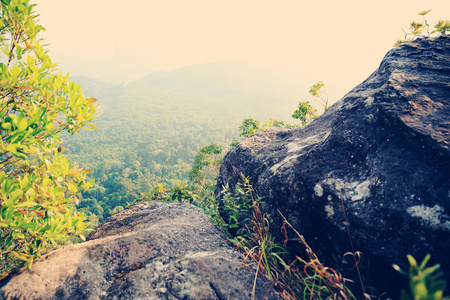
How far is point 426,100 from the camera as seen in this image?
250 cm

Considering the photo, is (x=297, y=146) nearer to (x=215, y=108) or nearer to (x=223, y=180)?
(x=223, y=180)

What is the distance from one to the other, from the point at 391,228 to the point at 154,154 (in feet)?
297

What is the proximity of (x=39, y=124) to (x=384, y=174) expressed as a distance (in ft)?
11.0

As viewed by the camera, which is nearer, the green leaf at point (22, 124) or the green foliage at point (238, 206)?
the green leaf at point (22, 124)

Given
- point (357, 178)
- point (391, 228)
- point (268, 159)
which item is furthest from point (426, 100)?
point (268, 159)

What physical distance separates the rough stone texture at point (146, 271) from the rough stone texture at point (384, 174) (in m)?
0.99

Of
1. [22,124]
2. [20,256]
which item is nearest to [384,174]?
[22,124]

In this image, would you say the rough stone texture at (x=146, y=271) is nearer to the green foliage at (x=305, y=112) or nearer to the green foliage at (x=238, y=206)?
the green foliage at (x=238, y=206)

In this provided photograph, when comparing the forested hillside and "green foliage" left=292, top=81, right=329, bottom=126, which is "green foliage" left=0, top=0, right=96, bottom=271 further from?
the forested hillside

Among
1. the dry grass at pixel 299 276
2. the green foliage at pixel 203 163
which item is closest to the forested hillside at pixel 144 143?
the green foliage at pixel 203 163

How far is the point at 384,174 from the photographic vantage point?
7.29 feet

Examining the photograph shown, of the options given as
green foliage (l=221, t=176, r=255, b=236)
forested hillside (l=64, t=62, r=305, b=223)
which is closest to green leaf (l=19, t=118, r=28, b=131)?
green foliage (l=221, t=176, r=255, b=236)

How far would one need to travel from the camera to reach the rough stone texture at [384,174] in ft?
6.31

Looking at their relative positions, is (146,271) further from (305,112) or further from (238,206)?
(305,112)
